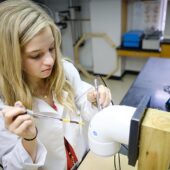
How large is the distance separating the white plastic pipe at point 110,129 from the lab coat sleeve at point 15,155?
27 centimetres

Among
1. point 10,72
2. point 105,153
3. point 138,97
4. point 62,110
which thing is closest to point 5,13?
point 10,72

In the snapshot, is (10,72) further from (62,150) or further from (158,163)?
(158,163)

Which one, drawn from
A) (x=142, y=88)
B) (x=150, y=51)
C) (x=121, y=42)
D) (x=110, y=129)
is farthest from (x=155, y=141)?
(x=121, y=42)

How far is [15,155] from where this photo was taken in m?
0.69

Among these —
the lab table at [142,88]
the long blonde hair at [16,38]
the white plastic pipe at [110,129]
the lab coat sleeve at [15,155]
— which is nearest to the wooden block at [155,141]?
the white plastic pipe at [110,129]

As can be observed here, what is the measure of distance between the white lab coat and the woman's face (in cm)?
16

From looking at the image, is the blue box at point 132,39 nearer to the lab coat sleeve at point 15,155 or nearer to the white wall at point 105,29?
the white wall at point 105,29

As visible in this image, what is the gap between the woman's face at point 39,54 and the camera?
0.72 meters

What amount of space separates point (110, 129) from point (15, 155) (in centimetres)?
40

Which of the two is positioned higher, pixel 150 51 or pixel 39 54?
pixel 39 54

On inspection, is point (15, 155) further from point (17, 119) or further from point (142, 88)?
point (142, 88)

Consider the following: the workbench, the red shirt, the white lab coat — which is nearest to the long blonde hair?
the white lab coat

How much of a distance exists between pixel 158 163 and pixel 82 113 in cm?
60

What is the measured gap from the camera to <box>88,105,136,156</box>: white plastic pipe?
461mm
